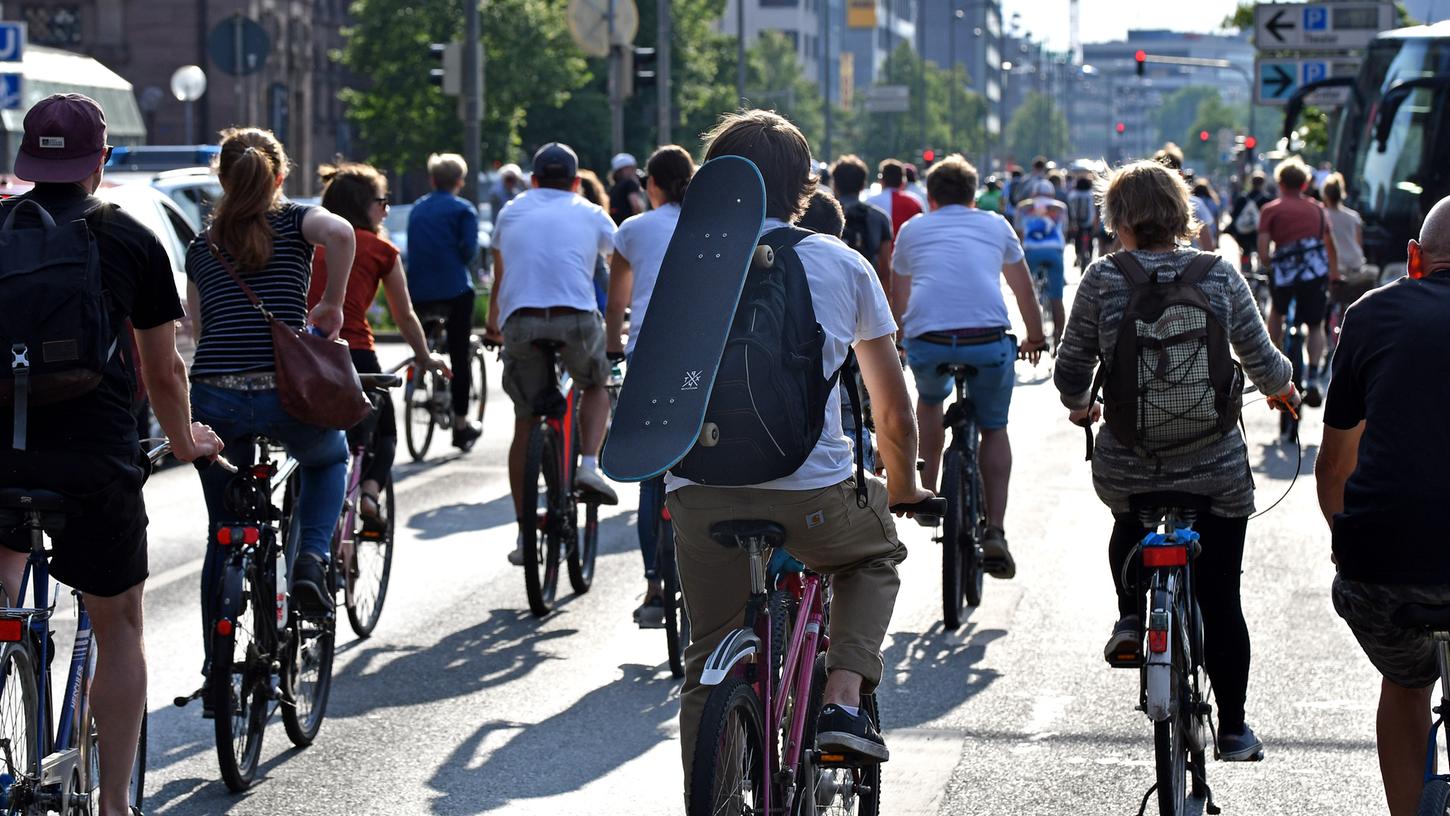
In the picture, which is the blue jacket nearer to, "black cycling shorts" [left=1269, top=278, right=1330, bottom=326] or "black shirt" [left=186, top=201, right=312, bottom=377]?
"black cycling shorts" [left=1269, top=278, right=1330, bottom=326]

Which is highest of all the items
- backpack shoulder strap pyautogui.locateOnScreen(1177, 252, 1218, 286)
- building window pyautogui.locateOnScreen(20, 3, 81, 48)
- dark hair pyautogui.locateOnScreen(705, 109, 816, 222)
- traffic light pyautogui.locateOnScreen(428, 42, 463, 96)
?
building window pyautogui.locateOnScreen(20, 3, 81, 48)

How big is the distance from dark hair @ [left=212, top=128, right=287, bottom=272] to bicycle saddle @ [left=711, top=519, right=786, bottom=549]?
8.06 ft

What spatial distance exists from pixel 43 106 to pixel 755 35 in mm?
130824

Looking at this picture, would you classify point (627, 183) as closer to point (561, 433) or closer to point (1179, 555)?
point (561, 433)

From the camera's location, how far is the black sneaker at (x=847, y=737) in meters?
4.56

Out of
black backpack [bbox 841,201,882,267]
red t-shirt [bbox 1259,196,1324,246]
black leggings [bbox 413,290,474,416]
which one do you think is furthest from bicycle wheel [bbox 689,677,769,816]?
red t-shirt [bbox 1259,196,1324,246]

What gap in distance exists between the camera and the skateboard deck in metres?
4.37

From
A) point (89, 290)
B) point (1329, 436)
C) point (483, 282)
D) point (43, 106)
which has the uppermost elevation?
point (43, 106)

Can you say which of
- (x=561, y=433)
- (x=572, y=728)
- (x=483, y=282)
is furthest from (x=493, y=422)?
(x=483, y=282)

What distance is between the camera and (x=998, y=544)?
8969 millimetres

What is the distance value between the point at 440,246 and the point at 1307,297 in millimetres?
6412

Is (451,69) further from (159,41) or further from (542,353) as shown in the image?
(159,41)

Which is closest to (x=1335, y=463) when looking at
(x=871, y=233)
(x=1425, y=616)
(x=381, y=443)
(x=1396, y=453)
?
(x=1396, y=453)

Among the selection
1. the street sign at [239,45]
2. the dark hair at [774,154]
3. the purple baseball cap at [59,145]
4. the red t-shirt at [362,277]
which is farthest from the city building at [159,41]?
the dark hair at [774,154]
